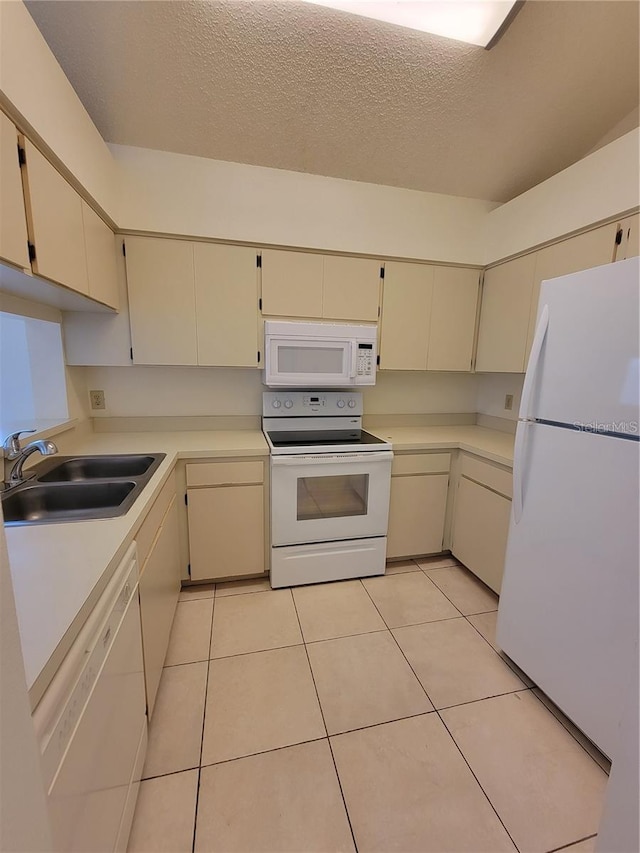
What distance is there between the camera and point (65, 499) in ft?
4.75

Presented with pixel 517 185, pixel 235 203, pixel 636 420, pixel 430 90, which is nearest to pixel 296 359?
pixel 235 203

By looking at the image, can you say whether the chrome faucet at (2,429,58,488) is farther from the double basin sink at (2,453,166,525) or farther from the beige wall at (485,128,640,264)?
the beige wall at (485,128,640,264)

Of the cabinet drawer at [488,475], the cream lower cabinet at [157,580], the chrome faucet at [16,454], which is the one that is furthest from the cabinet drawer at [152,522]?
the cabinet drawer at [488,475]

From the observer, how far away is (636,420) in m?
1.11

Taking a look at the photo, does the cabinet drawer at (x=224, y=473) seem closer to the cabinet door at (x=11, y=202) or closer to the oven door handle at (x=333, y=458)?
the oven door handle at (x=333, y=458)

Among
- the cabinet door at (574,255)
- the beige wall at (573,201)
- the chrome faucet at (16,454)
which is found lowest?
the chrome faucet at (16,454)

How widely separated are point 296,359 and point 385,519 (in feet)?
3.83

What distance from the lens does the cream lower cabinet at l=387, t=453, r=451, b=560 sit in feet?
7.71

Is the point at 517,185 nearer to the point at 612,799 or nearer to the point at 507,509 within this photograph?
the point at 507,509

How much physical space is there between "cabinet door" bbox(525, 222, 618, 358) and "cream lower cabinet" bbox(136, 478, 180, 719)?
221 centimetres

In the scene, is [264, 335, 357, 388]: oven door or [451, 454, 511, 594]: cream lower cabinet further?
Answer: [264, 335, 357, 388]: oven door

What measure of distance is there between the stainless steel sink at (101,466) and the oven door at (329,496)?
68 cm

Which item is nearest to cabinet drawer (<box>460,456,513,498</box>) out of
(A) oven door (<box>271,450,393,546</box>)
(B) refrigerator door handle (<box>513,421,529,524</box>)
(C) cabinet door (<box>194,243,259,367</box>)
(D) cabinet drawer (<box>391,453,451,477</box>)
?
(D) cabinet drawer (<box>391,453,451,477</box>)

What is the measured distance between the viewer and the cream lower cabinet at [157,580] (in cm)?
126
